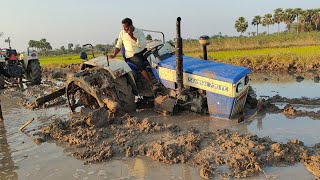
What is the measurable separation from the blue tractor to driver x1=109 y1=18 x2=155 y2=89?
13 cm

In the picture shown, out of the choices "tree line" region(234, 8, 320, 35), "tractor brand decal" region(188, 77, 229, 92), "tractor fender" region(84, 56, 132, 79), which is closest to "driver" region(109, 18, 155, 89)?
"tractor fender" region(84, 56, 132, 79)

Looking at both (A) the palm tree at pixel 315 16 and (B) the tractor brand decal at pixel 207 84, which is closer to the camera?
(B) the tractor brand decal at pixel 207 84

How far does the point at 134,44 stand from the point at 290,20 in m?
69.6

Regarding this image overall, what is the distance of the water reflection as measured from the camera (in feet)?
14.9

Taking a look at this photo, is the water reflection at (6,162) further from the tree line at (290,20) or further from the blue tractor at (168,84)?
the tree line at (290,20)

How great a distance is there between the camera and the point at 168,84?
275 inches

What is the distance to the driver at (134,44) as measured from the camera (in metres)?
7.24

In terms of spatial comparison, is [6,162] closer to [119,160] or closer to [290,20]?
[119,160]

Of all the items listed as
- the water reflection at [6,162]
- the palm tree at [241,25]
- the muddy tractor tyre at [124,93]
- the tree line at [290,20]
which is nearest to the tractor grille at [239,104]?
the muddy tractor tyre at [124,93]

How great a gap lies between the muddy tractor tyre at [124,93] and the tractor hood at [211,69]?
2.54 feet

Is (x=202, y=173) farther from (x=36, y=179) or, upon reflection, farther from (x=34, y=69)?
(x=34, y=69)

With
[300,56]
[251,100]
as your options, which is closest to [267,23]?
[300,56]

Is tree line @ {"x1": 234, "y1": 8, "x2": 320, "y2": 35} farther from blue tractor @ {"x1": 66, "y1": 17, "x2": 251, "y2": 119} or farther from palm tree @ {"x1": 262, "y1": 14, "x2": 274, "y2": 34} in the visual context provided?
blue tractor @ {"x1": 66, "y1": 17, "x2": 251, "y2": 119}

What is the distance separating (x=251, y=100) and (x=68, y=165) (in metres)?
4.04
